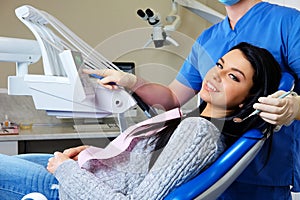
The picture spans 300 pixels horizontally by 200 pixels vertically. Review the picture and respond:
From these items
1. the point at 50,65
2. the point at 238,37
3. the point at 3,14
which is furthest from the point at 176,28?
the point at 50,65

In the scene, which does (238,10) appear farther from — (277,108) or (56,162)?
(56,162)

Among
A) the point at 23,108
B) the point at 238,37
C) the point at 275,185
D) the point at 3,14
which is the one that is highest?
the point at 238,37

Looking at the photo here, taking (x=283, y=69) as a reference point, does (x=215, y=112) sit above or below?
below

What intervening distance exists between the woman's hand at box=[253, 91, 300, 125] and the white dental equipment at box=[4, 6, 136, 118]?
1.06 feet

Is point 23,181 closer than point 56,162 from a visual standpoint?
Result: No

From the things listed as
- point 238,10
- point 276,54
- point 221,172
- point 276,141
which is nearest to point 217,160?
point 221,172

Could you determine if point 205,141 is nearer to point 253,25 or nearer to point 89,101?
point 89,101

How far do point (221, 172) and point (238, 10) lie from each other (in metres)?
0.58

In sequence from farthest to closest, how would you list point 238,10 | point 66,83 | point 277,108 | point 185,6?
point 185,6 < point 238,10 < point 66,83 < point 277,108

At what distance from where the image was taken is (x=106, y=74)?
1.02 metres

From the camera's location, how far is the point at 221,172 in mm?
848

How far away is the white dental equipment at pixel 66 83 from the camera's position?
38.4 inches

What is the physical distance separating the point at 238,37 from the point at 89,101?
0.50 metres

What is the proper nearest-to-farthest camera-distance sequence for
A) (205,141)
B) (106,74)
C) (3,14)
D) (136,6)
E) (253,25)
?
(205,141) → (106,74) → (253,25) → (3,14) → (136,6)
